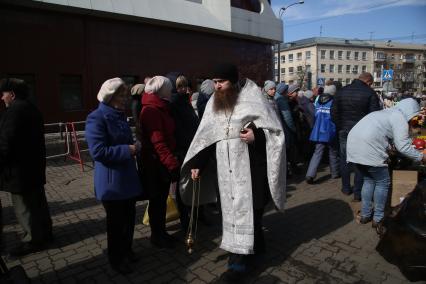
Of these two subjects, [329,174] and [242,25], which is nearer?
[329,174]

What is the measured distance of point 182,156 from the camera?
401 centimetres

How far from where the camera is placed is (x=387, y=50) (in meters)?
87.1

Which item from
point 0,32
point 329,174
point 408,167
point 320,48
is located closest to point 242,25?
point 0,32

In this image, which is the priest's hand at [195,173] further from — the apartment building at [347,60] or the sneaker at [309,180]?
the apartment building at [347,60]

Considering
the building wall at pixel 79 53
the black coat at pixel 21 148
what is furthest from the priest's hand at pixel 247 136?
the building wall at pixel 79 53

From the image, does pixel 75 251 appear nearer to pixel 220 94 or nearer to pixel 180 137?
pixel 180 137

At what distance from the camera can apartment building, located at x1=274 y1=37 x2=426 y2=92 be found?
3034 inches

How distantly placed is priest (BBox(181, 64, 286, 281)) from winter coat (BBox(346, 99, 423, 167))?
1.38 meters

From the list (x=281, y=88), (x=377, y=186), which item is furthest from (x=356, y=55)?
(x=377, y=186)

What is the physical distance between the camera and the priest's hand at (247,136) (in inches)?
118

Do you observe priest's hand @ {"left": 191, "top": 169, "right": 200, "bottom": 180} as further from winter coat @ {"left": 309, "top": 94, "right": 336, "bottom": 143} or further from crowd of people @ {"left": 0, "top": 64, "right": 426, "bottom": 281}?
winter coat @ {"left": 309, "top": 94, "right": 336, "bottom": 143}

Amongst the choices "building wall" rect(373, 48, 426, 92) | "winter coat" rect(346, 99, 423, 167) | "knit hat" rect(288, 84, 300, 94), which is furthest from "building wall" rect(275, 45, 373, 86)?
"winter coat" rect(346, 99, 423, 167)

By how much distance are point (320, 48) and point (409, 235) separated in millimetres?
80146

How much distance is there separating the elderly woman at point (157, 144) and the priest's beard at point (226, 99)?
2.14ft
